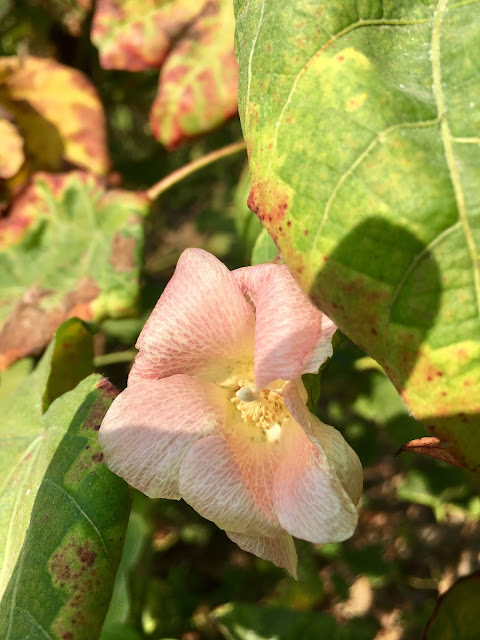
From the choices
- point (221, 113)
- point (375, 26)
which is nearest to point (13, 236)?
point (221, 113)

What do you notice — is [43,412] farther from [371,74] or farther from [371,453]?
[371,453]

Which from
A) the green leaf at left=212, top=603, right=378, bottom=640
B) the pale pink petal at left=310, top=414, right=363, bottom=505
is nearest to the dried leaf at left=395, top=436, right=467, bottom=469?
the pale pink petal at left=310, top=414, right=363, bottom=505

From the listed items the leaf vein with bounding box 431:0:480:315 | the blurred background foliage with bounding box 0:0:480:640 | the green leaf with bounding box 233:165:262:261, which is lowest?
the blurred background foliage with bounding box 0:0:480:640

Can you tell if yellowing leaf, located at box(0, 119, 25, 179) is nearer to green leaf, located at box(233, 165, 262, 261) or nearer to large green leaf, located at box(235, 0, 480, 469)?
Answer: green leaf, located at box(233, 165, 262, 261)

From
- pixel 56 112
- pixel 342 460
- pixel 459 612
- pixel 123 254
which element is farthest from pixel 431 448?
pixel 56 112

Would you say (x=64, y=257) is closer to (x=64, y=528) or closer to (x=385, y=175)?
(x=64, y=528)

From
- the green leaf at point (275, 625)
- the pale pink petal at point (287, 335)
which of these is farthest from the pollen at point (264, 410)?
the green leaf at point (275, 625)

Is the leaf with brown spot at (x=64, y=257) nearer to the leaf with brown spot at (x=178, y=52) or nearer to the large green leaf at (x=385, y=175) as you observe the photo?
the leaf with brown spot at (x=178, y=52)
